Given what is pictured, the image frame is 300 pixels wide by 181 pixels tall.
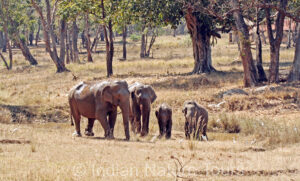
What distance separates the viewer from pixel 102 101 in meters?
14.3

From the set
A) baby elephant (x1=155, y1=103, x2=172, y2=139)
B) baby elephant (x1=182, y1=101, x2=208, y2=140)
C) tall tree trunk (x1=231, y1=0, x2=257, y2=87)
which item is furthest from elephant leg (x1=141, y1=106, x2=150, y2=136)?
tall tree trunk (x1=231, y1=0, x2=257, y2=87)

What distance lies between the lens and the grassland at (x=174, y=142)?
30.8ft

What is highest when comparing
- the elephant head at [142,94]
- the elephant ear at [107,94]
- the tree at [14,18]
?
the tree at [14,18]

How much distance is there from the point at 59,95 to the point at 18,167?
17424 millimetres

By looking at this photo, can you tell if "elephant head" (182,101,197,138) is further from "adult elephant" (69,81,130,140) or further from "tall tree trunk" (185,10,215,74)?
"tall tree trunk" (185,10,215,74)

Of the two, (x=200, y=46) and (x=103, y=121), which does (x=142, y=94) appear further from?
(x=200, y=46)

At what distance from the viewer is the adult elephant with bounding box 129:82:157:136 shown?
53.0ft

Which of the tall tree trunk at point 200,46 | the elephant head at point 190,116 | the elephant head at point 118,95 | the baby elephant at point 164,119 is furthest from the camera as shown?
the tall tree trunk at point 200,46

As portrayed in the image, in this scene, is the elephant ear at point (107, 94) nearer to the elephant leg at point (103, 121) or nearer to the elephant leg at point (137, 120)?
the elephant leg at point (103, 121)

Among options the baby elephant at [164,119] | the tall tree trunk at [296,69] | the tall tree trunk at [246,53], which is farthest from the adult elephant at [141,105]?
the tall tree trunk at [296,69]

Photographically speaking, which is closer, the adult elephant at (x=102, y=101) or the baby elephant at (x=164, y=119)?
the adult elephant at (x=102, y=101)

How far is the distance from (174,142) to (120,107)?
1.77m

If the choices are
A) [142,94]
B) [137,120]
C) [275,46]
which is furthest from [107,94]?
[275,46]

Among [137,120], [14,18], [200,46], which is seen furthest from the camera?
[14,18]
